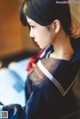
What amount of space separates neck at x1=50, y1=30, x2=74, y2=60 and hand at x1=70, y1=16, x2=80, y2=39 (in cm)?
2

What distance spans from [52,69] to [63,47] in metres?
0.05

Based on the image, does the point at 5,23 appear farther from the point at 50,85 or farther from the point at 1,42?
the point at 50,85

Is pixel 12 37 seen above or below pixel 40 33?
below

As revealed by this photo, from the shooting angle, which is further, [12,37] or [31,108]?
[12,37]

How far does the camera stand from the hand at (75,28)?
0.65 metres

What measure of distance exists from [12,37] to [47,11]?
1.01 meters

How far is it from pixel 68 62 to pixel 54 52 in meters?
0.05

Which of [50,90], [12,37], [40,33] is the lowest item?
[12,37]

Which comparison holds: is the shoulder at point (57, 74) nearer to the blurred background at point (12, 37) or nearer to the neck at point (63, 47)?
the neck at point (63, 47)

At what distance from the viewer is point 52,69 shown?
65 cm

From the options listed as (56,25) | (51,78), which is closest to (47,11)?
(56,25)

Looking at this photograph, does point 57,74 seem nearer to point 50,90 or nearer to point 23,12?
point 50,90

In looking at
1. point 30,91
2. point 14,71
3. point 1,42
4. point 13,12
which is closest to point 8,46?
point 1,42

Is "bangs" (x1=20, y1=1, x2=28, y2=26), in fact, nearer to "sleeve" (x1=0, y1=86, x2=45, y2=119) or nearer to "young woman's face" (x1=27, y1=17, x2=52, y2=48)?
"young woman's face" (x1=27, y1=17, x2=52, y2=48)
